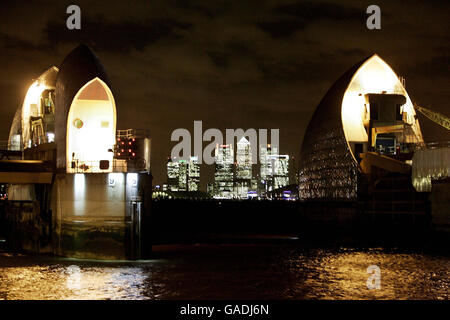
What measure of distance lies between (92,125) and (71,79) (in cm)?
324

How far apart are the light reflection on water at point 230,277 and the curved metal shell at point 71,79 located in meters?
7.77

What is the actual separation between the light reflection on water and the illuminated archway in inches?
274

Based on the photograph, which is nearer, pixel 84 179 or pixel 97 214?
pixel 97 214

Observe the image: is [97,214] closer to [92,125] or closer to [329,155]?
[92,125]

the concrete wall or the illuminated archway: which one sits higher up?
the illuminated archway

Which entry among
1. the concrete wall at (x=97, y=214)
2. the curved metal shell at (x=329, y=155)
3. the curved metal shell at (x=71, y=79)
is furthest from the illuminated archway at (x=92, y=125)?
the curved metal shell at (x=329, y=155)

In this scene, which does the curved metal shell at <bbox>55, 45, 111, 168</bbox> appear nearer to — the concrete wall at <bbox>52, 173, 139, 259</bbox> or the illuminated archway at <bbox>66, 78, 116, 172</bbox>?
the illuminated archway at <bbox>66, 78, 116, 172</bbox>

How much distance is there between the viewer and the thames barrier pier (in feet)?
120

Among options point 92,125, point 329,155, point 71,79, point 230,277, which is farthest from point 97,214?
point 329,155

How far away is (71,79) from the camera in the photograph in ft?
132

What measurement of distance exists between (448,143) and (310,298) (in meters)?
24.4

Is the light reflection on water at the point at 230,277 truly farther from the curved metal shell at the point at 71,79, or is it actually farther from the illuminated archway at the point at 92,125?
the curved metal shell at the point at 71,79

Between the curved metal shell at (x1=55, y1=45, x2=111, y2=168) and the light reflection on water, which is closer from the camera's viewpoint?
the light reflection on water

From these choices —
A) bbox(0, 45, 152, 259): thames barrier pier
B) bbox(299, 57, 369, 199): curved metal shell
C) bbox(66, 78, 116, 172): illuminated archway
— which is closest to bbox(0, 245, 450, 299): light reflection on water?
Answer: bbox(0, 45, 152, 259): thames barrier pier
